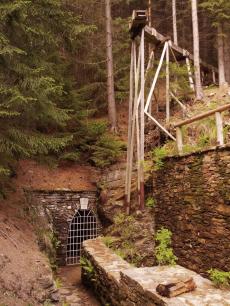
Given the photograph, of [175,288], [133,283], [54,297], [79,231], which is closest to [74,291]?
[54,297]

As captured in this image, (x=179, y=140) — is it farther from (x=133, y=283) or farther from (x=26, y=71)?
(x=26, y=71)

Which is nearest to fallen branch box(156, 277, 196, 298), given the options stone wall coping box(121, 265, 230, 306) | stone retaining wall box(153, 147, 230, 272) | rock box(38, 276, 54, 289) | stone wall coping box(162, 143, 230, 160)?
stone wall coping box(121, 265, 230, 306)

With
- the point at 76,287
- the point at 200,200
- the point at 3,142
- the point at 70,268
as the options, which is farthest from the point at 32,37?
the point at 70,268

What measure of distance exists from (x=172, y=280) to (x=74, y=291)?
4.83m

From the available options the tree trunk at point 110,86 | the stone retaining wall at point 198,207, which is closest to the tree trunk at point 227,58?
the tree trunk at point 110,86

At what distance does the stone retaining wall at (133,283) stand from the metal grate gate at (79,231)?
3.35 metres

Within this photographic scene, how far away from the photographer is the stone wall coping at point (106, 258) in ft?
22.2

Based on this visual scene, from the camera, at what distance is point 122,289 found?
583 centimetres

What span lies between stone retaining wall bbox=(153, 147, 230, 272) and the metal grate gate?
4656 millimetres

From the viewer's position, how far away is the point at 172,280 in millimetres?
4543

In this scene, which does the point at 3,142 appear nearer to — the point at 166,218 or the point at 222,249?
the point at 166,218

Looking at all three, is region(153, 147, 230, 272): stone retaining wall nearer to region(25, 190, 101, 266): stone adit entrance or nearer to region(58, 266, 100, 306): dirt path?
region(58, 266, 100, 306): dirt path

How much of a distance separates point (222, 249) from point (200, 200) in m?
1.10

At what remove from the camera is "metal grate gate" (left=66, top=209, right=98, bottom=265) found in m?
12.3
